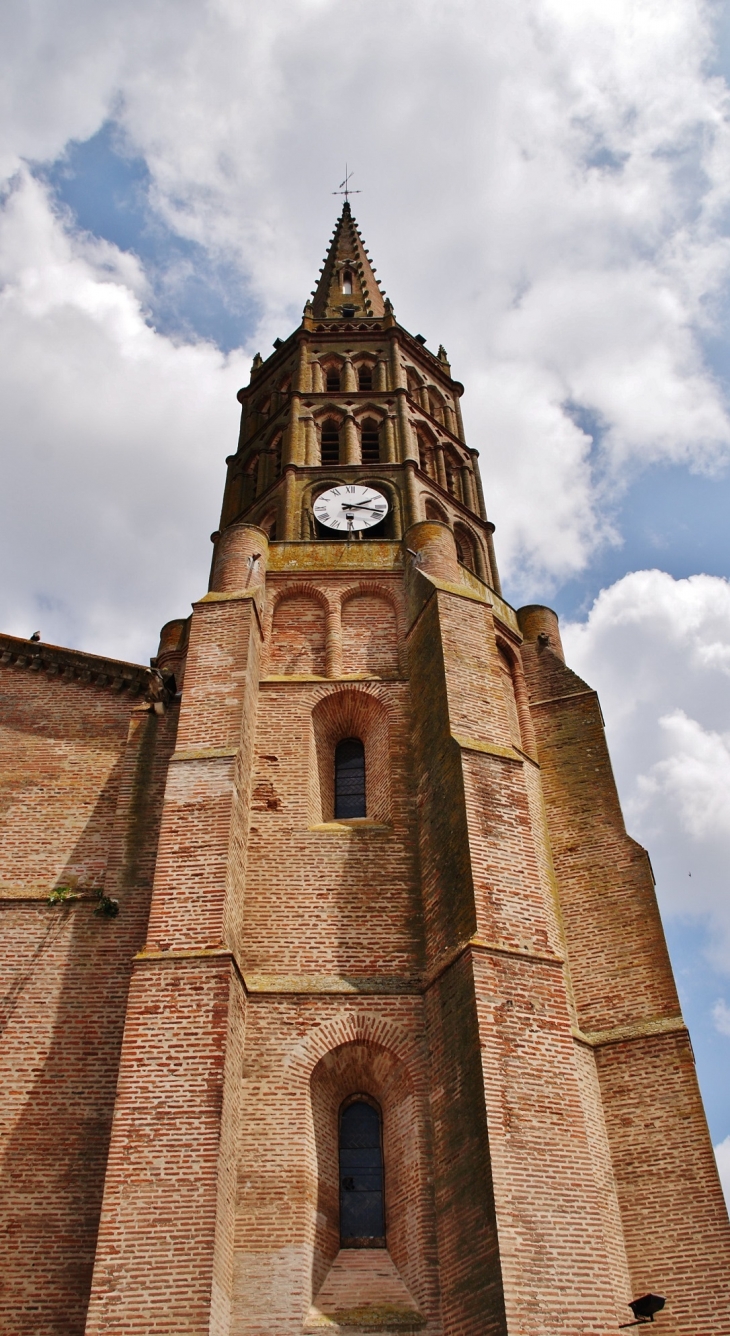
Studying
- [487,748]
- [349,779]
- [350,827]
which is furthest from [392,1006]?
[349,779]

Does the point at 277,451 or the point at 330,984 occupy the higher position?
the point at 277,451

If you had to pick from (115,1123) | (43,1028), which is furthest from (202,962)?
(43,1028)

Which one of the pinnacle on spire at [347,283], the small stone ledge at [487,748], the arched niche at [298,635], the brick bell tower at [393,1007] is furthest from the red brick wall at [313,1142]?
the pinnacle on spire at [347,283]

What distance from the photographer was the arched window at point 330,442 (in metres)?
21.6

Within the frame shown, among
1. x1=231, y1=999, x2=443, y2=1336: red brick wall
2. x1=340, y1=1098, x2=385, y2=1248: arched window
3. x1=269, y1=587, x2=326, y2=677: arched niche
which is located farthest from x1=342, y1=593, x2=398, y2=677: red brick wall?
x1=340, y1=1098, x2=385, y2=1248: arched window

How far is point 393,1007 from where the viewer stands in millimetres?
11320

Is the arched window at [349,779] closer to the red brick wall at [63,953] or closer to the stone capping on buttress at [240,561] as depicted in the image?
the red brick wall at [63,953]

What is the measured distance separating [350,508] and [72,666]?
5.82 meters

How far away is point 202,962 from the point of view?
35.1 feet

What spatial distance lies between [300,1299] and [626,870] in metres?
6.57

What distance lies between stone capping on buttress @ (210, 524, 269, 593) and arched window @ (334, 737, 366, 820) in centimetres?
266

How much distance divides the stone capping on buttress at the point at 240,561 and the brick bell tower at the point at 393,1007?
2.4 inches

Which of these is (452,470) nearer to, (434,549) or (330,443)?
(330,443)

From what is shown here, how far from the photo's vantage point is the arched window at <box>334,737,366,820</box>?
14.2 m
